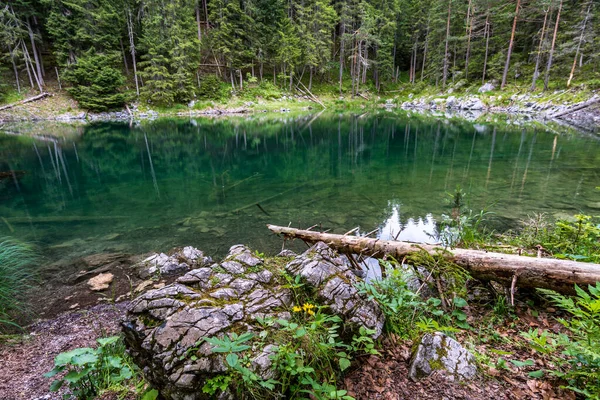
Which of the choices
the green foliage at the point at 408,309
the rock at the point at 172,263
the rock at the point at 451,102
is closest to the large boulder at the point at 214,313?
the green foliage at the point at 408,309


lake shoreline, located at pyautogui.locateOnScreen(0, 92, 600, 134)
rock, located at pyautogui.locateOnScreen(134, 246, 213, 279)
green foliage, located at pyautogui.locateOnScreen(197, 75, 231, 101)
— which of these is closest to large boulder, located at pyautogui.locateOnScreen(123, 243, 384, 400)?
rock, located at pyautogui.locateOnScreen(134, 246, 213, 279)

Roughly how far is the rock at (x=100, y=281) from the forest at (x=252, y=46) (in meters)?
36.4

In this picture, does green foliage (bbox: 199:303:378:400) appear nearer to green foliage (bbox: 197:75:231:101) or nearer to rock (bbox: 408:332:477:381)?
rock (bbox: 408:332:477:381)

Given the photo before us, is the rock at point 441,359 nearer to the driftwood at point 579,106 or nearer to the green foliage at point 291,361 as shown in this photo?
the green foliage at point 291,361

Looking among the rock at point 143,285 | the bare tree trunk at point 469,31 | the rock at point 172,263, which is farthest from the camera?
the bare tree trunk at point 469,31

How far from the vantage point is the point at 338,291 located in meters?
2.98

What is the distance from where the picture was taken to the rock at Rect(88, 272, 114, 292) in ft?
18.2

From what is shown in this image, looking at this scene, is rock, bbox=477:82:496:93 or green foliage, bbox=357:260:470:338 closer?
green foliage, bbox=357:260:470:338

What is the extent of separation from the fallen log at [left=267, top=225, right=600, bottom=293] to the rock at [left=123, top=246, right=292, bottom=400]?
185cm

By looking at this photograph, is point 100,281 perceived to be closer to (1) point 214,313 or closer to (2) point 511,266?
(1) point 214,313

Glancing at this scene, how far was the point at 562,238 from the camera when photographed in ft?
14.8

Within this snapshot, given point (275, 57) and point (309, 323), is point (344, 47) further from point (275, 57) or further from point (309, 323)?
point (309, 323)

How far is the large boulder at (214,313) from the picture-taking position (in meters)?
2.24

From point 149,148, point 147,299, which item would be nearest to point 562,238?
point 147,299
